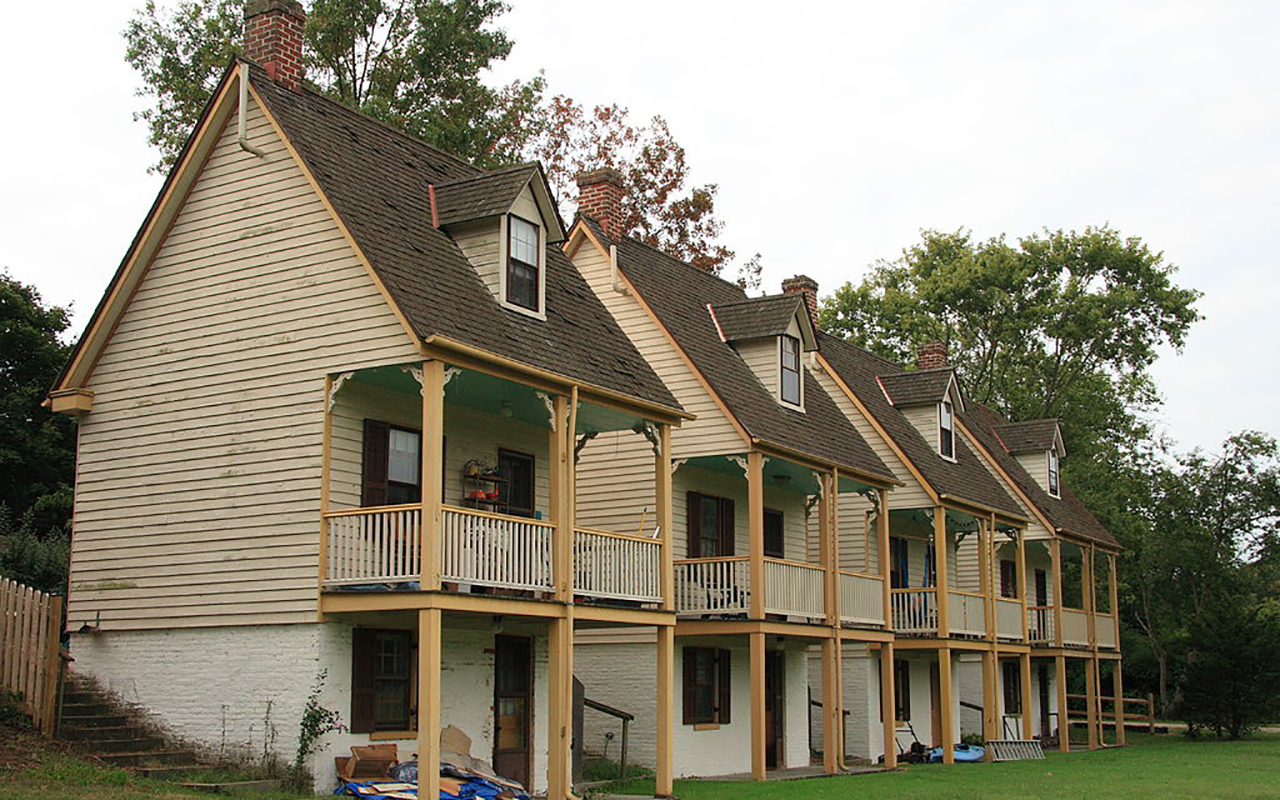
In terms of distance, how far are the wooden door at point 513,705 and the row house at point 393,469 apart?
5 cm

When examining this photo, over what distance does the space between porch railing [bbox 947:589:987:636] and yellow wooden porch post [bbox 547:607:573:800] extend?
49.0 feet

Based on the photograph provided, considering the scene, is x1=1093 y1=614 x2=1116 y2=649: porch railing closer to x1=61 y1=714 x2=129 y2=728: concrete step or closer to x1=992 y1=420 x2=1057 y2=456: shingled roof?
x1=992 y1=420 x2=1057 y2=456: shingled roof

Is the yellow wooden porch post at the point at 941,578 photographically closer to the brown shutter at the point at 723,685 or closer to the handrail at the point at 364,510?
the brown shutter at the point at 723,685

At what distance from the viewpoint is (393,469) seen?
64.8 feet

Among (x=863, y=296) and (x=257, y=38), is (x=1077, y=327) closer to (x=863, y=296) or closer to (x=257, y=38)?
(x=863, y=296)

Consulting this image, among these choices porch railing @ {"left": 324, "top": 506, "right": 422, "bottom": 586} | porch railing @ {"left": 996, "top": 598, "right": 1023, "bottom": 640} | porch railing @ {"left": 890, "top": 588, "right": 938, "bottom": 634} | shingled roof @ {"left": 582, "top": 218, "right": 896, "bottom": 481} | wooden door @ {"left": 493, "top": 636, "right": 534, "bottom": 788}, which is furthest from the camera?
porch railing @ {"left": 996, "top": 598, "right": 1023, "bottom": 640}

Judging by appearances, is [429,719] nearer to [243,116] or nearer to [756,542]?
[243,116]

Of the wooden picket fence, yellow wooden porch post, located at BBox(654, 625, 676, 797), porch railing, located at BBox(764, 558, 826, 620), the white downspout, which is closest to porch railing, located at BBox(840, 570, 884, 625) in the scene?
porch railing, located at BBox(764, 558, 826, 620)

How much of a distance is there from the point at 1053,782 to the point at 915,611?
25.5 ft

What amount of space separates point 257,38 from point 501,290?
543 cm

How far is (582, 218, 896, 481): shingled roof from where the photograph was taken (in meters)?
26.7

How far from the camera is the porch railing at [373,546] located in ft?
Answer: 57.7

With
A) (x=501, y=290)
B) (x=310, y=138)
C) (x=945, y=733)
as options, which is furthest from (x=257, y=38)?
(x=945, y=733)

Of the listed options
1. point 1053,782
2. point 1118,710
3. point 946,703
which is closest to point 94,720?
point 1053,782
